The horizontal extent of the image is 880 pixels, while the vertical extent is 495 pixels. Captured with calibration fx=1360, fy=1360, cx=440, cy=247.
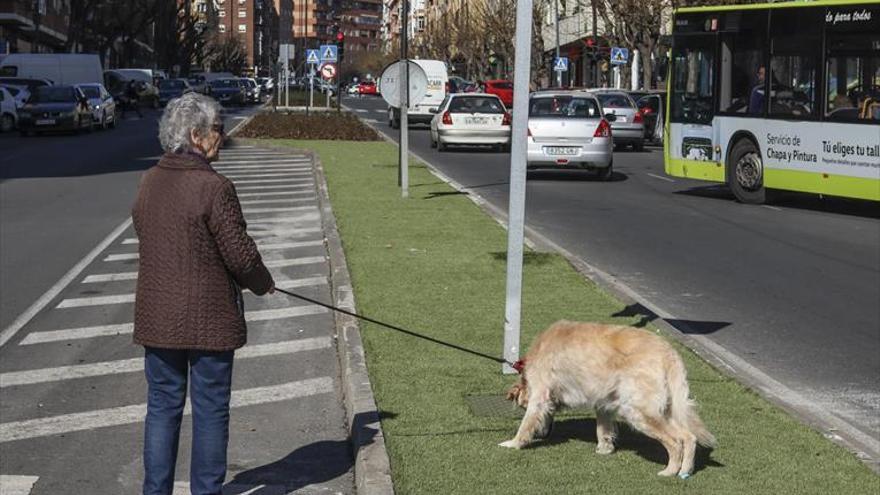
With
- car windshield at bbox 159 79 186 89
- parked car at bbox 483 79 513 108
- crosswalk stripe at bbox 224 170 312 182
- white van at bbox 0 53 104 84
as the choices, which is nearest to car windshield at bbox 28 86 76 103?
white van at bbox 0 53 104 84

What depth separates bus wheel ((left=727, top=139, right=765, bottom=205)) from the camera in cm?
2127

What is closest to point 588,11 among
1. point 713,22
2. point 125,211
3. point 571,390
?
point 713,22

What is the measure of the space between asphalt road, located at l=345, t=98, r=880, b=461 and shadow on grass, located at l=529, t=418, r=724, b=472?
3.02 ft

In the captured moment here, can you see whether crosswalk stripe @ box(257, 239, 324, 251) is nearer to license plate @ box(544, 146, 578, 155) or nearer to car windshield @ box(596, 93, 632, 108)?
license plate @ box(544, 146, 578, 155)

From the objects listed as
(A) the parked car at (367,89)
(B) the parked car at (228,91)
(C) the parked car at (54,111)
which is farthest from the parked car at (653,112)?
(A) the parked car at (367,89)

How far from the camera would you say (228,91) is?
75938 mm

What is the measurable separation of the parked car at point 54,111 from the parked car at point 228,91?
105 feet

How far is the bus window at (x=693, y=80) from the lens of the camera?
22422 mm

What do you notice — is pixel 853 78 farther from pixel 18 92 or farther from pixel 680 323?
pixel 18 92

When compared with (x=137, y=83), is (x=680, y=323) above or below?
below

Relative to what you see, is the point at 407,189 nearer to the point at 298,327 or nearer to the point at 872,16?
the point at 872,16

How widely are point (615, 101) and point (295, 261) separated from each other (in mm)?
24439

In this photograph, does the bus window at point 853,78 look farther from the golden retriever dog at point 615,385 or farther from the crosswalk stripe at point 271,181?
the golden retriever dog at point 615,385

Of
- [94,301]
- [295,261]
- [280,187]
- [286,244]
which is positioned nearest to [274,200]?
[280,187]
